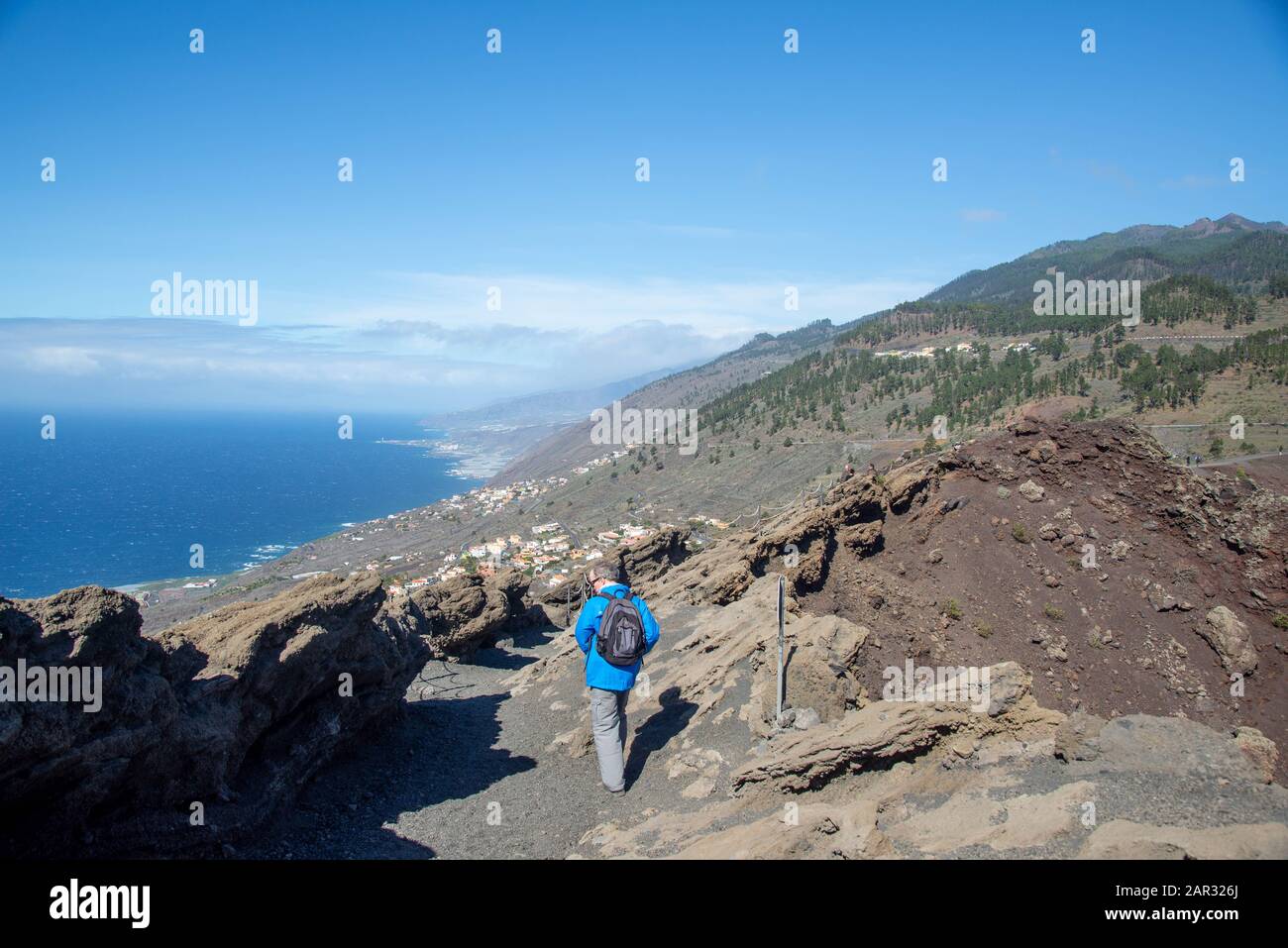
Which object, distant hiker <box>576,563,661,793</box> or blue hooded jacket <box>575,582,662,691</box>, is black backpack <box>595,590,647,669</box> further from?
blue hooded jacket <box>575,582,662,691</box>

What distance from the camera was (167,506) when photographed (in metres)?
106

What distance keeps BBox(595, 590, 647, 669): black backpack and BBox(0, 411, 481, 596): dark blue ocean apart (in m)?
69.4

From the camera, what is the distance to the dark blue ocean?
230 ft

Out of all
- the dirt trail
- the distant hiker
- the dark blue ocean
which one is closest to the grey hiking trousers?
the distant hiker

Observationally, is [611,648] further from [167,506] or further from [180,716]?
[167,506]

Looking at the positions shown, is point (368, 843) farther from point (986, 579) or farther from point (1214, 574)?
point (1214, 574)

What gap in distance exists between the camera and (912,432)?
2488 inches

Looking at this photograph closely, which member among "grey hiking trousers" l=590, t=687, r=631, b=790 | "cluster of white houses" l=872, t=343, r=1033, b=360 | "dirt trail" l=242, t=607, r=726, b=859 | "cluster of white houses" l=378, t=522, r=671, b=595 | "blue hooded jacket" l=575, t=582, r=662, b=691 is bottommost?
"cluster of white houses" l=378, t=522, r=671, b=595

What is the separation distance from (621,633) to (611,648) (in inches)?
7.6

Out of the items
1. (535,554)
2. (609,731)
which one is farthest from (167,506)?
(609,731)

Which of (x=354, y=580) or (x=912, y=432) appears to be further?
(x=912, y=432)
